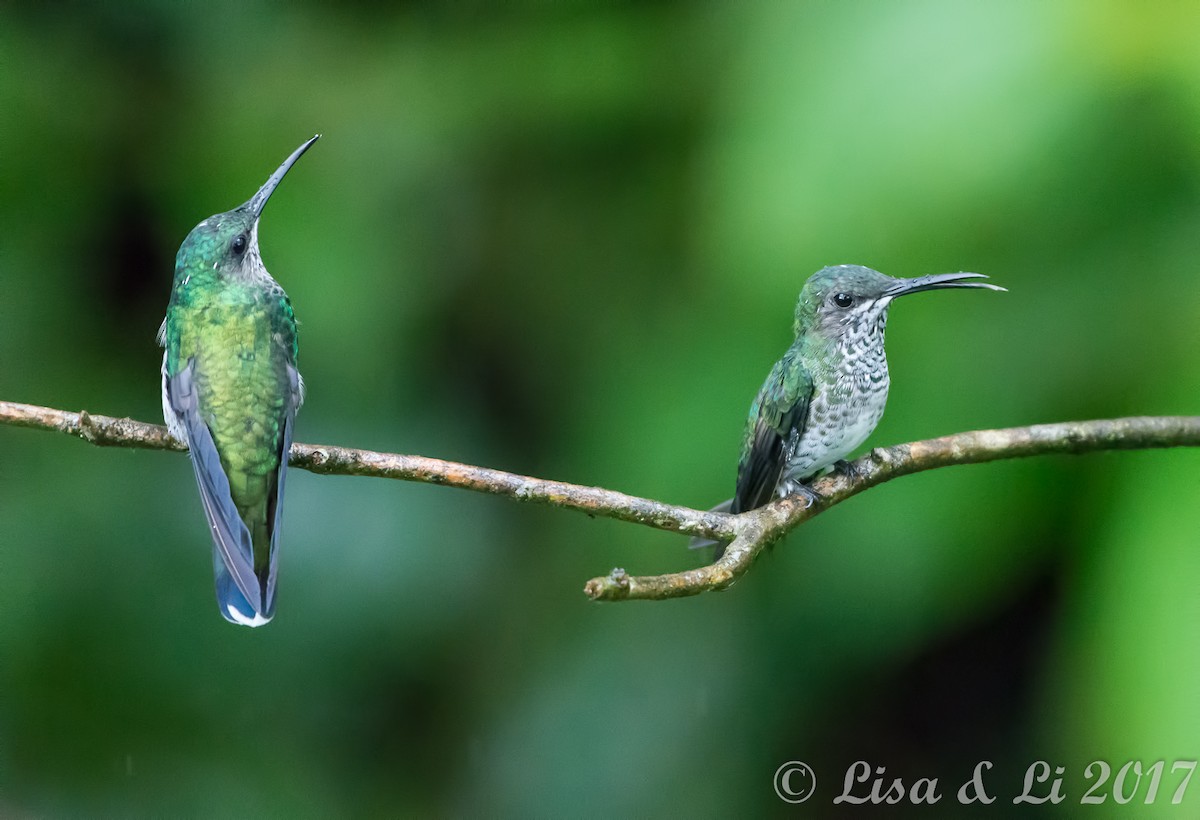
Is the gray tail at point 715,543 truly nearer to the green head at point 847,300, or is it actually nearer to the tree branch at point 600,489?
the tree branch at point 600,489

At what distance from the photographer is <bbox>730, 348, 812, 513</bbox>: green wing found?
116 centimetres

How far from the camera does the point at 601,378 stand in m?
1.75

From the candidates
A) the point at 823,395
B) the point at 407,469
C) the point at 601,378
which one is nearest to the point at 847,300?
the point at 823,395

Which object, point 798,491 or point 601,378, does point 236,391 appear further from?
point 601,378

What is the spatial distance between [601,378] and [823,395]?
24.8 inches

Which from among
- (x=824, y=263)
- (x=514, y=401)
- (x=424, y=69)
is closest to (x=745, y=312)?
(x=824, y=263)

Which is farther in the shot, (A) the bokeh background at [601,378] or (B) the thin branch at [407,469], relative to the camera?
(A) the bokeh background at [601,378]

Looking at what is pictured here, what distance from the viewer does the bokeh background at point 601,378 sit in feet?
4.82

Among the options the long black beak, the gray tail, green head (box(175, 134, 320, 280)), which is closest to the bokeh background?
the gray tail

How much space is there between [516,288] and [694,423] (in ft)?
1.75

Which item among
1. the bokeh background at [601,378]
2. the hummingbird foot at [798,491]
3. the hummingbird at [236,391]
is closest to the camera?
the hummingbird at [236,391]

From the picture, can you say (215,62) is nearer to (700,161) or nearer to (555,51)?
(555,51)

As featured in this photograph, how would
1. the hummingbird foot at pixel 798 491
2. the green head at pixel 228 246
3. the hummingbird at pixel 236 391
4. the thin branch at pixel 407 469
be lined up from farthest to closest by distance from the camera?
1. the hummingbird foot at pixel 798 491
2. the green head at pixel 228 246
3. the thin branch at pixel 407 469
4. the hummingbird at pixel 236 391

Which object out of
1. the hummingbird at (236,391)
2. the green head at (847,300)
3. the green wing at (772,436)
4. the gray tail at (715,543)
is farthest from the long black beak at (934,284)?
the hummingbird at (236,391)
